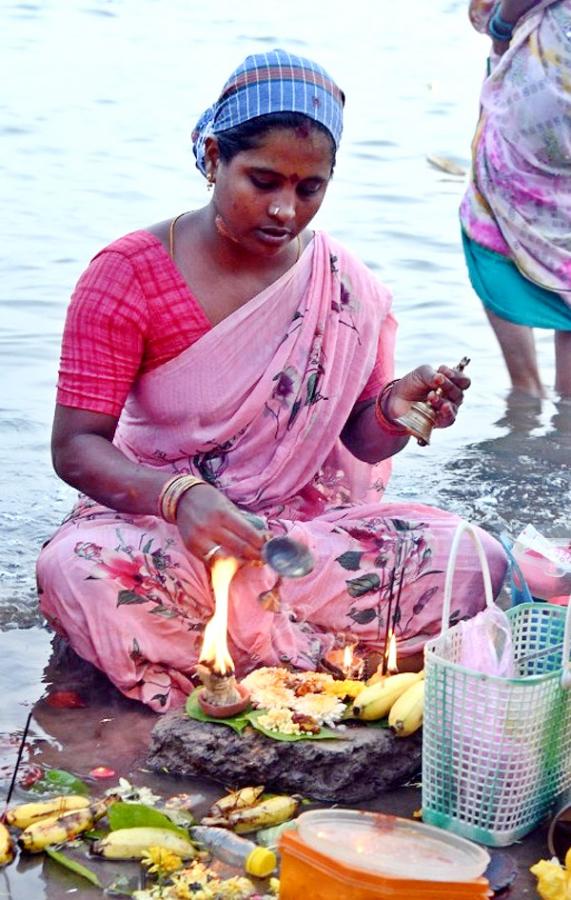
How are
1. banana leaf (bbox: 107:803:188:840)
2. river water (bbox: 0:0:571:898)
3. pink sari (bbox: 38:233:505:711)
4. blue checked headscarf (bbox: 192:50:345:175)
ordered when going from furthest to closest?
river water (bbox: 0:0:571:898)
pink sari (bbox: 38:233:505:711)
blue checked headscarf (bbox: 192:50:345:175)
banana leaf (bbox: 107:803:188:840)

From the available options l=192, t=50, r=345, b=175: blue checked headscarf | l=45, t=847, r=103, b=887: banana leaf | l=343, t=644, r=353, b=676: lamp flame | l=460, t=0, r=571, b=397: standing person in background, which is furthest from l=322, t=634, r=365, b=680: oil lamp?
l=460, t=0, r=571, b=397: standing person in background

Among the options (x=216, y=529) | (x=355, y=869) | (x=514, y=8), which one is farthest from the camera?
(x=514, y=8)

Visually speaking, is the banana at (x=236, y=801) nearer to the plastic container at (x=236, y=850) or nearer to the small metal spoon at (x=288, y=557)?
the plastic container at (x=236, y=850)

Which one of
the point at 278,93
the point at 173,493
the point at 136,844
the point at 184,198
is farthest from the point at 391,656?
the point at 184,198

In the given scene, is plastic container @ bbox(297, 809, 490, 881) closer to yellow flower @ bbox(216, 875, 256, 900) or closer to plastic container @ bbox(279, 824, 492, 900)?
plastic container @ bbox(279, 824, 492, 900)

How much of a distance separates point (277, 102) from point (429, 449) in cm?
286

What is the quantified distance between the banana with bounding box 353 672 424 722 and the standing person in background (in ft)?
10.1

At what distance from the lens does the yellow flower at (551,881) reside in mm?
3230

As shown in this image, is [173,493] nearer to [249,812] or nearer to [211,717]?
[211,717]

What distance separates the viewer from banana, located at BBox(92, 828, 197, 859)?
3.33 meters

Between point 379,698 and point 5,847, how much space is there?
3.12 ft

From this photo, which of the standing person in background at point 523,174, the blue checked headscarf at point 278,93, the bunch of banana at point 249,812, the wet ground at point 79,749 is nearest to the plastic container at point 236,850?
the bunch of banana at point 249,812

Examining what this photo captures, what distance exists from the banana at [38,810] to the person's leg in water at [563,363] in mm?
3889

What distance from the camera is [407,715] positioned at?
3.70 metres
